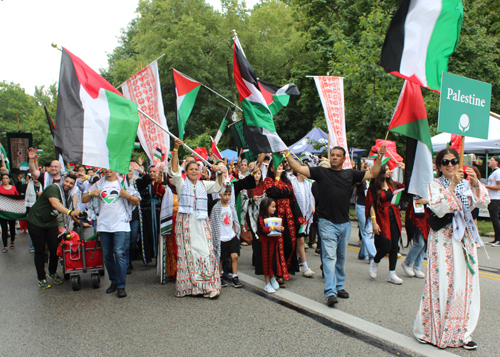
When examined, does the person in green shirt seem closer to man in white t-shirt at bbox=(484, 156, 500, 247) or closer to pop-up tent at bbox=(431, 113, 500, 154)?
man in white t-shirt at bbox=(484, 156, 500, 247)

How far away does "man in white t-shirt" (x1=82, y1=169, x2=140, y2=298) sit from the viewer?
5.84m

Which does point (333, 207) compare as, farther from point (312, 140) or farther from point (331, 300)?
point (312, 140)

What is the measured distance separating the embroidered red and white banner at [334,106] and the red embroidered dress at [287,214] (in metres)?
1.93

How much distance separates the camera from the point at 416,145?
449cm

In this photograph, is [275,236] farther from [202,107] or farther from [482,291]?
[202,107]

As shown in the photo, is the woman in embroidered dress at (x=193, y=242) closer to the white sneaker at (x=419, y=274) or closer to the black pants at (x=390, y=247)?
the black pants at (x=390, y=247)

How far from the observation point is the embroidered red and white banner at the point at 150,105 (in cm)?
755

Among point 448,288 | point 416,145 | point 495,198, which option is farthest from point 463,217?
point 495,198

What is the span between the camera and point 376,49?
14.6 meters

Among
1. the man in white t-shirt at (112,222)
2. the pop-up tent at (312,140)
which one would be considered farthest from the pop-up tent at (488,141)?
the man in white t-shirt at (112,222)

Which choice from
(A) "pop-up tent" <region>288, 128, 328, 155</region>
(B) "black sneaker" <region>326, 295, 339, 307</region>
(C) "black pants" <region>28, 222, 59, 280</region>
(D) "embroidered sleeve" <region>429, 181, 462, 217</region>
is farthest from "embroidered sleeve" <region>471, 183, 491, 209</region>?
(A) "pop-up tent" <region>288, 128, 328, 155</region>

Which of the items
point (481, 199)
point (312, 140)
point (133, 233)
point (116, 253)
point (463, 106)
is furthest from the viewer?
point (312, 140)

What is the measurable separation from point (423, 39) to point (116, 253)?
15.6ft

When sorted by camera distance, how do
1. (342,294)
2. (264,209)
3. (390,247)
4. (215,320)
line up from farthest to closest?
(390,247)
(264,209)
(342,294)
(215,320)
